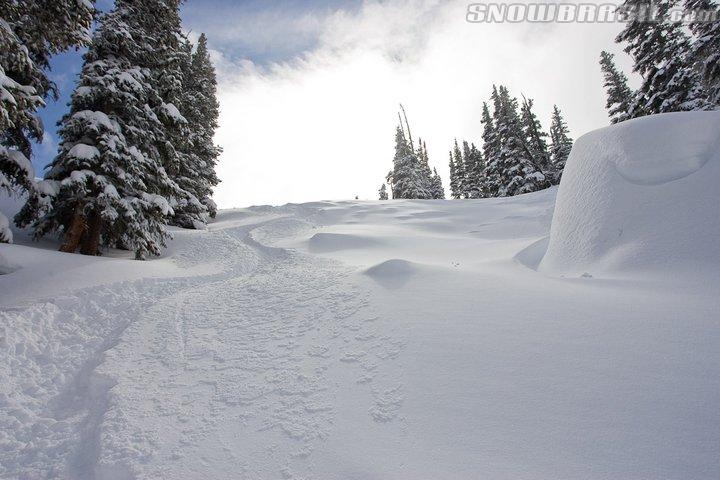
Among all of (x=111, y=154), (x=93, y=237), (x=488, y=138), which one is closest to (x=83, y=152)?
(x=111, y=154)

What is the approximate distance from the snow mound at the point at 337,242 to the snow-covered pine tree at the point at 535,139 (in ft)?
99.3

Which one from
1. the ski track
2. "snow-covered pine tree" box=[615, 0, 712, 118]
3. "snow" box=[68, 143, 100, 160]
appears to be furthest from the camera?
"snow-covered pine tree" box=[615, 0, 712, 118]

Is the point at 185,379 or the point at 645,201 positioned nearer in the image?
the point at 185,379

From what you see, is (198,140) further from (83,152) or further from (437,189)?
(437,189)

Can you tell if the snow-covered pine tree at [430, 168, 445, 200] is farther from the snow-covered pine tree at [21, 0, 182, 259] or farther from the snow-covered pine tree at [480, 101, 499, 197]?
the snow-covered pine tree at [21, 0, 182, 259]

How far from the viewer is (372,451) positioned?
9.32ft

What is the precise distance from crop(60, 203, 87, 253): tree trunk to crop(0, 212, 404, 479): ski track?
3.76 meters

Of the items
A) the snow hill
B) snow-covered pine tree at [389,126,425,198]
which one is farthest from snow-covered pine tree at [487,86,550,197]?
the snow hill

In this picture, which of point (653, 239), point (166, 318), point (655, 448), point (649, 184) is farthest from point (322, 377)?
point (649, 184)

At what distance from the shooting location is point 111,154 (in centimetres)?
942

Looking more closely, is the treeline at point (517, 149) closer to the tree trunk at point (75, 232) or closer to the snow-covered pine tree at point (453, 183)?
the snow-covered pine tree at point (453, 183)

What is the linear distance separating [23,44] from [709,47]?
22049 millimetres

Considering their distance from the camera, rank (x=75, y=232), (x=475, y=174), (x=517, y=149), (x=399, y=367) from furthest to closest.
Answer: (x=475, y=174) → (x=517, y=149) → (x=75, y=232) → (x=399, y=367)

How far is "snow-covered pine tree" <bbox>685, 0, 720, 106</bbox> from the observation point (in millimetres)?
13695
